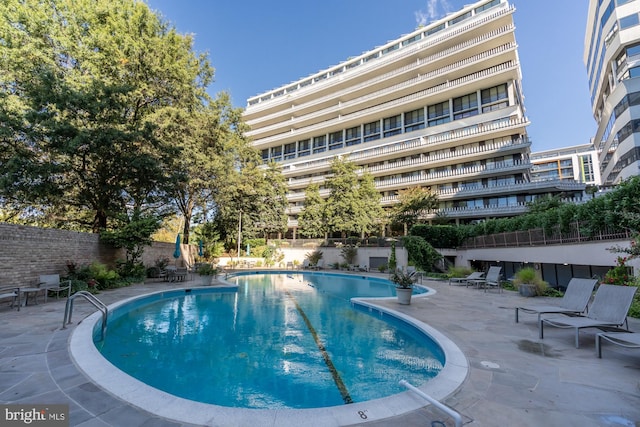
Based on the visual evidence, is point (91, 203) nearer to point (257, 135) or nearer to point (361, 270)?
point (361, 270)

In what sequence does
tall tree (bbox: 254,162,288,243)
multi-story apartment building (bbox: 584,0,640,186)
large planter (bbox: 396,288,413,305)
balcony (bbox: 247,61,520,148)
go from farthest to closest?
balcony (bbox: 247,61,520,148)
tall tree (bbox: 254,162,288,243)
multi-story apartment building (bbox: 584,0,640,186)
large planter (bbox: 396,288,413,305)

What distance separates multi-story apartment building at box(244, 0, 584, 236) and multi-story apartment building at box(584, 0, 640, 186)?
17.0 feet

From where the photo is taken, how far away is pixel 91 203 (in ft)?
51.3

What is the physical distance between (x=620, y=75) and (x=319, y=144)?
35.5 meters

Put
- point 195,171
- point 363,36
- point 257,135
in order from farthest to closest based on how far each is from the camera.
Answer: point 257,135 < point 363,36 < point 195,171

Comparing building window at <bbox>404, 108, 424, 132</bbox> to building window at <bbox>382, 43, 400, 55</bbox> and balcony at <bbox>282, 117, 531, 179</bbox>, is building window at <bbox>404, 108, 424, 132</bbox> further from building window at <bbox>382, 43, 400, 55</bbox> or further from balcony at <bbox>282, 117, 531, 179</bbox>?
building window at <bbox>382, 43, 400, 55</bbox>

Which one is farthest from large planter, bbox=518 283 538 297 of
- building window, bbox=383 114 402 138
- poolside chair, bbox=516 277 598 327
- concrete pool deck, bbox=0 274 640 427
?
building window, bbox=383 114 402 138

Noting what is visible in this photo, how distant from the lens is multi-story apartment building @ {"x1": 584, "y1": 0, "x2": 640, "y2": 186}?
23.5m

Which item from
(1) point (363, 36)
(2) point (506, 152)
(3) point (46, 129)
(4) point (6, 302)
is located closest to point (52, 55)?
(3) point (46, 129)

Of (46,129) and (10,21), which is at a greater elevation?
(10,21)

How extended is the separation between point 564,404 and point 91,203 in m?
19.9

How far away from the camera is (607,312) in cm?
510

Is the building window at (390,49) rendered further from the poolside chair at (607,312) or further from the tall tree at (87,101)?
the poolside chair at (607,312)

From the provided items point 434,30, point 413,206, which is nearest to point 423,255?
point 413,206
